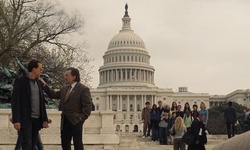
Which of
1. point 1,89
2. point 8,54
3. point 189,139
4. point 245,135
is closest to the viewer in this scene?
point 245,135

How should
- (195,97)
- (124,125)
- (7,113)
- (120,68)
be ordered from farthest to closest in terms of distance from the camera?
(195,97)
(120,68)
(124,125)
(7,113)

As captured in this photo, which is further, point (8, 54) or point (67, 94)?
point (8, 54)

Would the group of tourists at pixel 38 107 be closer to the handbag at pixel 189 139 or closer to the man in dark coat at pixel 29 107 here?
the man in dark coat at pixel 29 107

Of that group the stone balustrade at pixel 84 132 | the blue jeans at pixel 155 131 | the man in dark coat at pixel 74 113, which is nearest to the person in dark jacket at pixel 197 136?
the man in dark coat at pixel 74 113

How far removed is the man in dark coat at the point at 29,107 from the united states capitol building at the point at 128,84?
4158 inches

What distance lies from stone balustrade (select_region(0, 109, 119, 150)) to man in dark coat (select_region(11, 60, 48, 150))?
6451 mm

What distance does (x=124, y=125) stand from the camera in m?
106

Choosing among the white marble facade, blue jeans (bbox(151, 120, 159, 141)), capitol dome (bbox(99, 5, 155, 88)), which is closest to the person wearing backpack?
blue jeans (bbox(151, 120, 159, 141))

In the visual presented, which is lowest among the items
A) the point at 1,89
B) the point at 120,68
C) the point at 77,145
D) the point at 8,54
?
the point at 77,145

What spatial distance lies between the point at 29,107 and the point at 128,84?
361 ft

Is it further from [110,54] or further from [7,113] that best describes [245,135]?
[110,54]

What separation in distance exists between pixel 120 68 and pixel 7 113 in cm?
10492

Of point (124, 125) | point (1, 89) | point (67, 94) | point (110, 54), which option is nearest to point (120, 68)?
point (110, 54)

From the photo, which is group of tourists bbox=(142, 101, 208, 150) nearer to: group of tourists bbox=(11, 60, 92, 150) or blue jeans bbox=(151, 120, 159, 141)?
blue jeans bbox=(151, 120, 159, 141)
